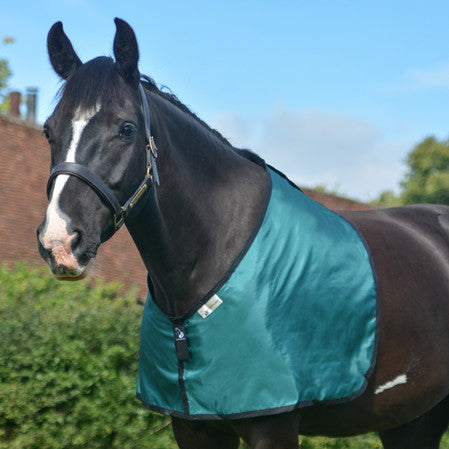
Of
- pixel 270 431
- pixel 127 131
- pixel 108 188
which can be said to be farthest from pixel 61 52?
pixel 270 431

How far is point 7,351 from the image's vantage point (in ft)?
16.2

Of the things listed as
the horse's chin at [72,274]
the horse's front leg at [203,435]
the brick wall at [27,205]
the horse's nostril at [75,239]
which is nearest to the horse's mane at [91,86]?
the horse's nostril at [75,239]

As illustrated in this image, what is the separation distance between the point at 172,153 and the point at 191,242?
42 centimetres

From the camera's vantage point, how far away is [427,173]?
36.8 metres

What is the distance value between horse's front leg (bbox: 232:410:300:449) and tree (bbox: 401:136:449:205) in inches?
1292

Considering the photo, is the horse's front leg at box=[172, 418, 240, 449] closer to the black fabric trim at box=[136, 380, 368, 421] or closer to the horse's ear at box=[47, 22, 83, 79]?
the black fabric trim at box=[136, 380, 368, 421]

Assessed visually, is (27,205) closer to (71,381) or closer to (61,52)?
(71,381)

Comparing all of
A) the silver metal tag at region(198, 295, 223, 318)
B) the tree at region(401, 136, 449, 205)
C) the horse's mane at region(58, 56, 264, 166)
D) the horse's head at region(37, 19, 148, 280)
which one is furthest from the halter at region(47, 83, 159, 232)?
the tree at region(401, 136, 449, 205)

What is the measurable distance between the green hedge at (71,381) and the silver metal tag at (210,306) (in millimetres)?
2383

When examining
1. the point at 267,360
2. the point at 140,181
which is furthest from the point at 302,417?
the point at 140,181

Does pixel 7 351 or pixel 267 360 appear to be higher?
pixel 267 360

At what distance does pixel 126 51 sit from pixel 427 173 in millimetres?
35857

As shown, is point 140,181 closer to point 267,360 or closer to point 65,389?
point 267,360

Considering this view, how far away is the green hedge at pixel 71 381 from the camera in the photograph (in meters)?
4.98
